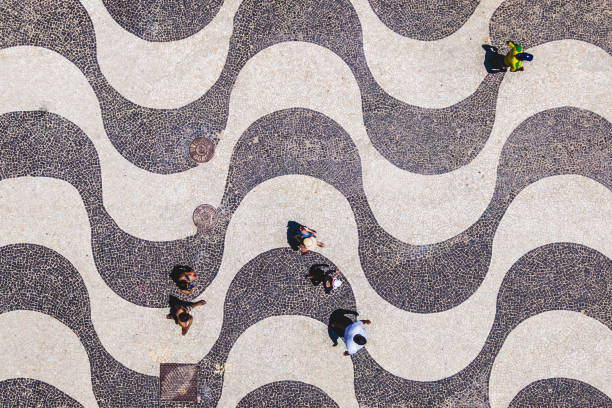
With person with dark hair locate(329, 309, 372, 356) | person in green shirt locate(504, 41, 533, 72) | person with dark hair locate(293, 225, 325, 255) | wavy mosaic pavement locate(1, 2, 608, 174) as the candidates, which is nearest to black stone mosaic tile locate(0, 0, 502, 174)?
wavy mosaic pavement locate(1, 2, 608, 174)

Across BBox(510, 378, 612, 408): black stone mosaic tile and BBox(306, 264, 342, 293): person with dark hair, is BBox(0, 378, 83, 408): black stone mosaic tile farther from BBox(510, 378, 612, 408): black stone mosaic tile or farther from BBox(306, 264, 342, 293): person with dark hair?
BBox(510, 378, 612, 408): black stone mosaic tile

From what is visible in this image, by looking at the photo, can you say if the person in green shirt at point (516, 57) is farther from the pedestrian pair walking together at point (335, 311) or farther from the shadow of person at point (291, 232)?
the shadow of person at point (291, 232)

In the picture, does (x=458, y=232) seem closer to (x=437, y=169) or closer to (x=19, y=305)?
(x=437, y=169)

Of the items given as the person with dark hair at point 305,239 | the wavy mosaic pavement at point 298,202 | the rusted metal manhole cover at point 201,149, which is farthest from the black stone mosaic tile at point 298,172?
the person with dark hair at point 305,239

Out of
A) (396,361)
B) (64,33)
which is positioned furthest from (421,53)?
(64,33)

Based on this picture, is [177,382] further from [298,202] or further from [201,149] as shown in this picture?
[201,149]
